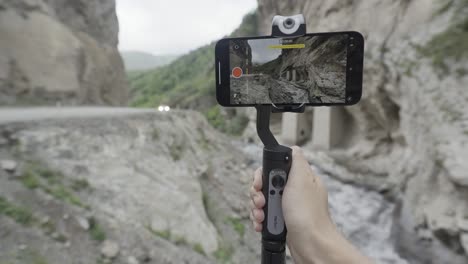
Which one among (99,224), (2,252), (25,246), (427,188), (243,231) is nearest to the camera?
(2,252)

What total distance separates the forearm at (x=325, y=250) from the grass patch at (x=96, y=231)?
3832 millimetres

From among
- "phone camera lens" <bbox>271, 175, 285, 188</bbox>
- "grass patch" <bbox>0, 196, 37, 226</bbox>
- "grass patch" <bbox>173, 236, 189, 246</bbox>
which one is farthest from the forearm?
"grass patch" <bbox>173, 236, 189, 246</bbox>

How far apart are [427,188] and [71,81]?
12.9 meters

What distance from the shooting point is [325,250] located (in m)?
1.15

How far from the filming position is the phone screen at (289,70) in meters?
1.40

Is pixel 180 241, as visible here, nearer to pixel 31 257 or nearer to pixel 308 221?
pixel 31 257

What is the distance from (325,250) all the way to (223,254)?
Answer: 198 inches

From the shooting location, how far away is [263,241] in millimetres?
1376

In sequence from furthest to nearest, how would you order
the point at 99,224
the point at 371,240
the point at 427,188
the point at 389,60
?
1. the point at 389,60
2. the point at 371,240
3. the point at 427,188
4. the point at 99,224

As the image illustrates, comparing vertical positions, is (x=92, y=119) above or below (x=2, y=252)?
above

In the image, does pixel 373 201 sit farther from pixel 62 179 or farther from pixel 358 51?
pixel 358 51

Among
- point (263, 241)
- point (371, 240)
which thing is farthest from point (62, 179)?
point (371, 240)

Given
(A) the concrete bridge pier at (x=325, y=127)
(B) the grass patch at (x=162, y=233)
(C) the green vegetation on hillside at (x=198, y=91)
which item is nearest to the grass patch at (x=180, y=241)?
(B) the grass patch at (x=162, y=233)

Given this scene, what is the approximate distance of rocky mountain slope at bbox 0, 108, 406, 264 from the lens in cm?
380
